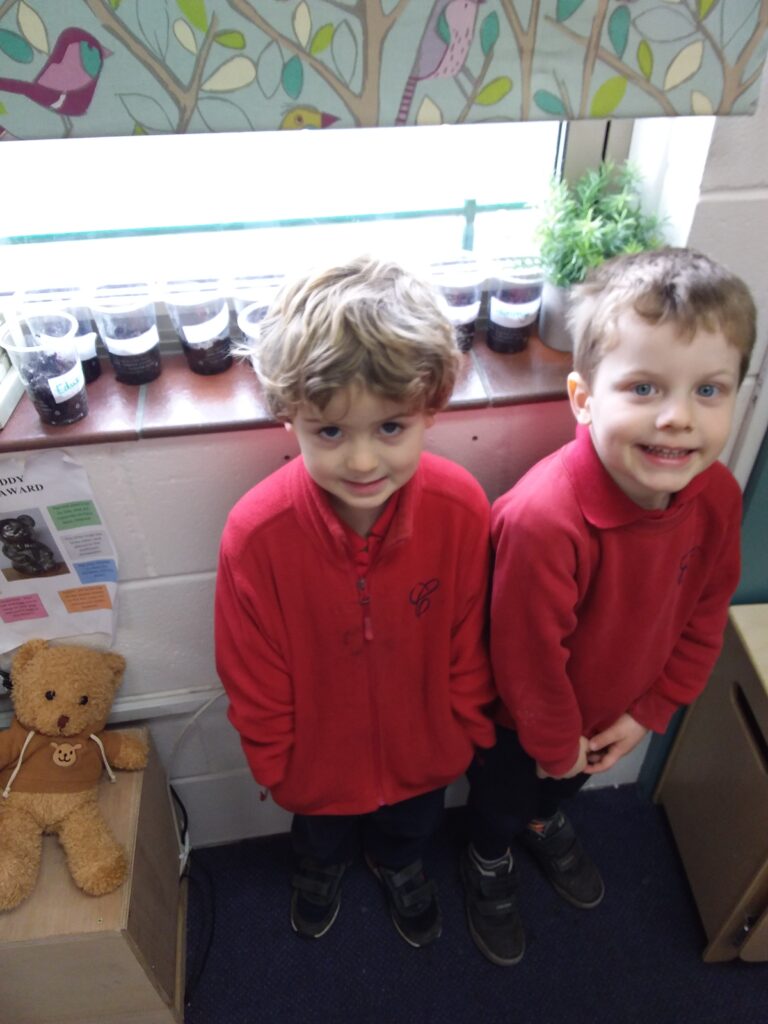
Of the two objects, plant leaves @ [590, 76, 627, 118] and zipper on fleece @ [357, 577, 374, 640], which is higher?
plant leaves @ [590, 76, 627, 118]

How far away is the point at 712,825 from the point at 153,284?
1269 mm

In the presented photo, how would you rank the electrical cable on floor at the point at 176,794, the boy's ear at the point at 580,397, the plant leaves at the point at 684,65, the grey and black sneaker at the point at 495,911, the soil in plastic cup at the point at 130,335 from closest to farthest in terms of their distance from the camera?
the plant leaves at the point at 684,65 → the boy's ear at the point at 580,397 → the soil in plastic cup at the point at 130,335 → the electrical cable on floor at the point at 176,794 → the grey and black sneaker at the point at 495,911

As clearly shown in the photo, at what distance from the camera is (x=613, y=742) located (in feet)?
3.75

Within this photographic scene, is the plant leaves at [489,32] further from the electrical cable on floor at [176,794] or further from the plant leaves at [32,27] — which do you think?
the electrical cable on floor at [176,794]

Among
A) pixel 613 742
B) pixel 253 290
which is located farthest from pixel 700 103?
pixel 613 742

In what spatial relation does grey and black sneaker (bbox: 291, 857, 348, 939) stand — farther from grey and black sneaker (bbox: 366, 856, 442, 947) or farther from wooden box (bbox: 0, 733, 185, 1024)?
wooden box (bbox: 0, 733, 185, 1024)

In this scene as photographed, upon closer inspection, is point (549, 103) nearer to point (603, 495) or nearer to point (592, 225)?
point (592, 225)

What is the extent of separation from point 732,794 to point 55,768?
1068 mm

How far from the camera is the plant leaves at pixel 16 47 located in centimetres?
67

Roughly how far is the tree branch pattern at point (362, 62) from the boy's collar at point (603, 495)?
1.21ft

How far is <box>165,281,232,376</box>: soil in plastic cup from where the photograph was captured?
102 centimetres

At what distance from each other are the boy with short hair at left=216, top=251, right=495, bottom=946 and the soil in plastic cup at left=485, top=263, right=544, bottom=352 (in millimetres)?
229

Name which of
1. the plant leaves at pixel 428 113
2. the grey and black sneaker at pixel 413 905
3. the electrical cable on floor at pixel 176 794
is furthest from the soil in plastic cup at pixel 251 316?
the grey and black sneaker at pixel 413 905

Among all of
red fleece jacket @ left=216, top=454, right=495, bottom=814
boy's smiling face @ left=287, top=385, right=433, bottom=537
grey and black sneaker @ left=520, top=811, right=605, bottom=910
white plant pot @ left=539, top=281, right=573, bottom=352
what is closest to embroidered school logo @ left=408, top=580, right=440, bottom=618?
red fleece jacket @ left=216, top=454, right=495, bottom=814
